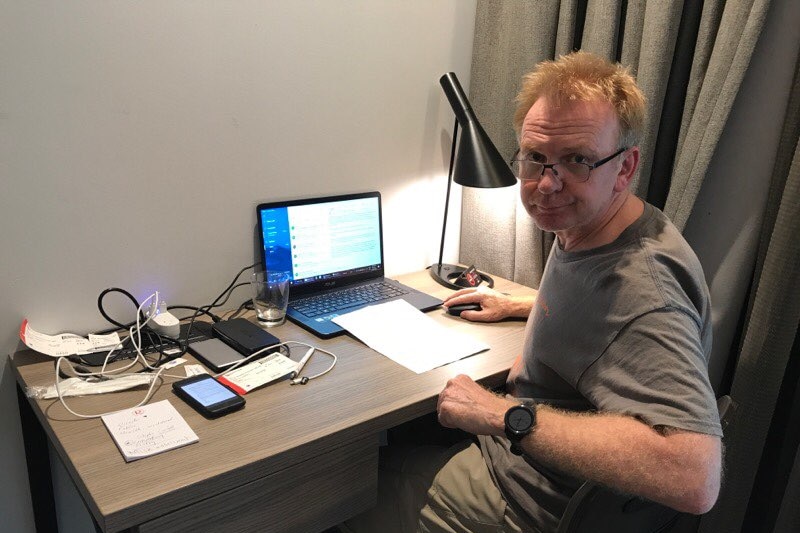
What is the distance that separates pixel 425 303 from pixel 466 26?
0.87 meters

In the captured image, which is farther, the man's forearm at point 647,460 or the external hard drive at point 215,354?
the external hard drive at point 215,354

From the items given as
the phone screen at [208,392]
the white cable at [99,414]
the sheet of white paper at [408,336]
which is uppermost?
the phone screen at [208,392]

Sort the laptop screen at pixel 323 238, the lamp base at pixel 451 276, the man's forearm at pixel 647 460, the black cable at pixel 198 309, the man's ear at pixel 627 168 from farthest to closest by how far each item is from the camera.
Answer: the lamp base at pixel 451 276 < the laptop screen at pixel 323 238 < the black cable at pixel 198 309 < the man's ear at pixel 627 168 < the man's forearm at pixel 647 460

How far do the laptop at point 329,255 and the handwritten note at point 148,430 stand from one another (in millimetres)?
445

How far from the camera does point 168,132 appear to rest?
138 cm

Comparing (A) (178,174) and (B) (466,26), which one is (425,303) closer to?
(A) (178,174)

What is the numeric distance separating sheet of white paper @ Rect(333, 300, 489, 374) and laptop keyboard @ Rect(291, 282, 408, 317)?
57mm

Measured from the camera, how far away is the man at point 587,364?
92 centimetres

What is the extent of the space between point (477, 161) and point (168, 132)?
0.77m

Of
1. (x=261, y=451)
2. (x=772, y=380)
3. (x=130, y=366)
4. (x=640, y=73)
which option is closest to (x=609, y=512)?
(x=261, y=451)

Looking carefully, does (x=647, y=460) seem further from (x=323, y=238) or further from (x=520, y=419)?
(x=323, y=238)

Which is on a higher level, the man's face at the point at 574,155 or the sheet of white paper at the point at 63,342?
the man's face at the point at 574,155

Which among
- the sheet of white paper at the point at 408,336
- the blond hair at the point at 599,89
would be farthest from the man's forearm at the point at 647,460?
the blond hair at the point at 599,89

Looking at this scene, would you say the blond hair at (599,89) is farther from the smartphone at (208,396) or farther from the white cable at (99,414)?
the white cable at (99,414)
